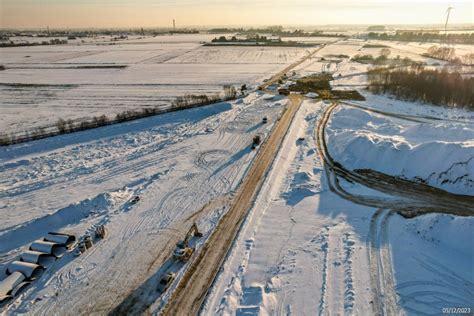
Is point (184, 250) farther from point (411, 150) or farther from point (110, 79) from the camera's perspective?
point (110, 79)

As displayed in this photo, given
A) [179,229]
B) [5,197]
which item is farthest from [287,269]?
[5,197]

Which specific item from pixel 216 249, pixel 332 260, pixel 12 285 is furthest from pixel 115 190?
pixel 332 260

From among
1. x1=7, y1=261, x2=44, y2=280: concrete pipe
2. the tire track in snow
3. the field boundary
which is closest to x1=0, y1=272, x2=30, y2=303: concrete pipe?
x1=7, y1=261, x2=44, y2=280: concrete pipe

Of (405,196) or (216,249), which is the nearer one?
(216,249)

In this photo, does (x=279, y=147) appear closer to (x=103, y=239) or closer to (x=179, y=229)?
(x=179, y=229)

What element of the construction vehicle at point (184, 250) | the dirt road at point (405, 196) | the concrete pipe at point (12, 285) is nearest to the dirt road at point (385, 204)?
the dirt road at point (405, 196)

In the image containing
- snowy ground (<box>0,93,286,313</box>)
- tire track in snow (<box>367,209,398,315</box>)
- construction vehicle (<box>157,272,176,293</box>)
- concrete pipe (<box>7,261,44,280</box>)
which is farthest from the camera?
snowy ground (<box>0,93,286,313</box>)

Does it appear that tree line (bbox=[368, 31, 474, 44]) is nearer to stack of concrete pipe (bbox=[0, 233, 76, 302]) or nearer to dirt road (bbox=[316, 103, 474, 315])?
dirt road (bbox=[316, 103, 474, 315])
